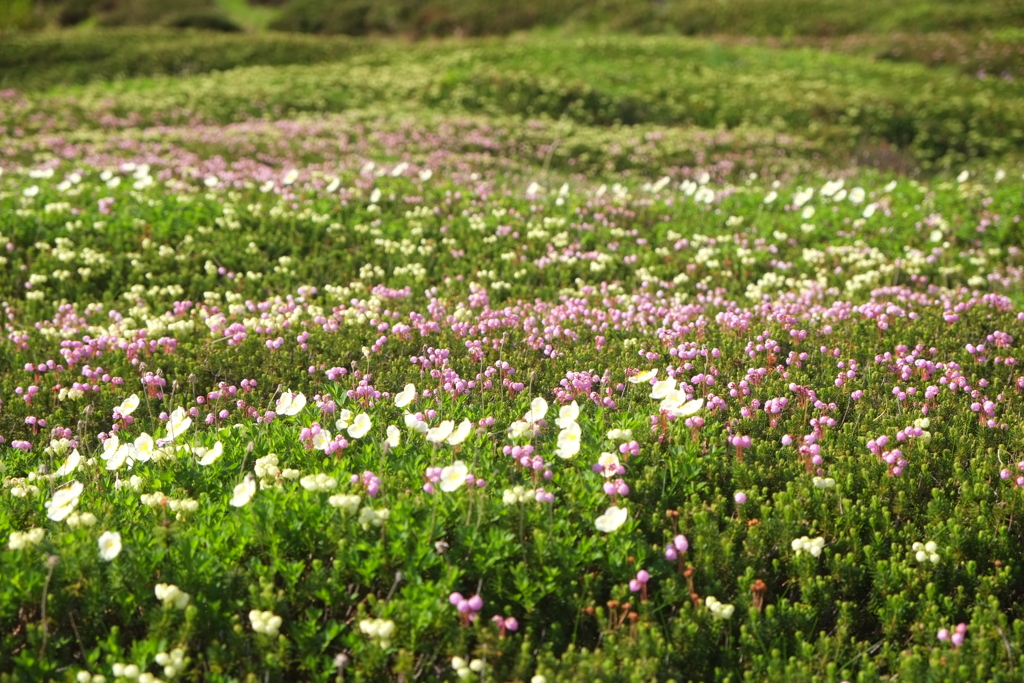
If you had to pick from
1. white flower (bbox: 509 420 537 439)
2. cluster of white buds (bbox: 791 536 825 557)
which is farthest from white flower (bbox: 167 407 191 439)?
cluster of white buds (bbox: 791 536 825 557)

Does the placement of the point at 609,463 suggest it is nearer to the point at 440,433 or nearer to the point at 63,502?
the point at 440,433

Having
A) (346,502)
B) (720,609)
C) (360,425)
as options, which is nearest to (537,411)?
(360,425)

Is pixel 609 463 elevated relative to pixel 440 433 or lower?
lower

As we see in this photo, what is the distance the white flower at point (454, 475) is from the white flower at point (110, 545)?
4.91 ft

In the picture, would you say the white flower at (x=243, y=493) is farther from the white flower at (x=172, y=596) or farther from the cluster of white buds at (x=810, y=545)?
the cluster of white buds at (x=810, y=545)

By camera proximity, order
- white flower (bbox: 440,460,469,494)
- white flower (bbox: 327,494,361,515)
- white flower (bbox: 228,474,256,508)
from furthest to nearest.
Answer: white flower (bbox: 440,460,469,494) < white flower (bbox: 228,474,256,508) < white flower (bbox: 327,494,361,515)

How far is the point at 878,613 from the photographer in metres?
3.69

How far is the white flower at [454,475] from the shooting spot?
13.3 feet

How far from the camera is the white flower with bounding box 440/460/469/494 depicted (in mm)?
4062

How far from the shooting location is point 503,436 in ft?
16.4

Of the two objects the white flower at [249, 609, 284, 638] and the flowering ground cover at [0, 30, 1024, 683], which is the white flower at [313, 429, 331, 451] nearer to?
the flowering ground cover at [0, 30, 1024, 683]

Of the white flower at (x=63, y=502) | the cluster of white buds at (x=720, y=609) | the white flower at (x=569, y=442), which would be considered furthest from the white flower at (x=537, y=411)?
the white flower at (x=63, y=502)

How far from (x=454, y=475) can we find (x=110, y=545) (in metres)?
1.61

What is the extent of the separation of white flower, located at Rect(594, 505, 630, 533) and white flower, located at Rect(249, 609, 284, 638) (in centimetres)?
152
